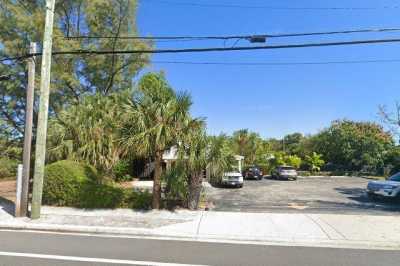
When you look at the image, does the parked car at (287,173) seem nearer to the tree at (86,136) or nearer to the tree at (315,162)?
the tree at (315,162)

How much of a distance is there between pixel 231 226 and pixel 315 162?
3274 centimetres

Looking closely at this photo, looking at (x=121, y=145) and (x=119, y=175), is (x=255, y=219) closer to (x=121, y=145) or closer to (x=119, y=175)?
(x=121, y=145)

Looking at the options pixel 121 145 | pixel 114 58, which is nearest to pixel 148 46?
pixel 114 58

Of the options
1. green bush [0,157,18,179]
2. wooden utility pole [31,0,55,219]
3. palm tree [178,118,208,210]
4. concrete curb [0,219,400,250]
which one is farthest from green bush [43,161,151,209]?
green bush [0,157,18,179]

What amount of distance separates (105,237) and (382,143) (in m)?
37.0

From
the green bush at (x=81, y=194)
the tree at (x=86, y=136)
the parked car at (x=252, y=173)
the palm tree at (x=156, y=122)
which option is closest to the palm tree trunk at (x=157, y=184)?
the palm tree at (x=156, y=122)

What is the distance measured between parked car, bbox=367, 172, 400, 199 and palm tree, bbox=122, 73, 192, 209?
9.84 metres

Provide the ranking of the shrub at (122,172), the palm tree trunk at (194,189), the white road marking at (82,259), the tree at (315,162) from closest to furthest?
the white road marking at (82,259) < the palm tree trunk at (194,189) < the shrub at (122,172) < the tree at (315,162)

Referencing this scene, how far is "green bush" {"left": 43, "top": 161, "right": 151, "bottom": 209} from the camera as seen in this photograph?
35.3ft

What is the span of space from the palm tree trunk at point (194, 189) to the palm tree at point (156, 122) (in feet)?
3.51

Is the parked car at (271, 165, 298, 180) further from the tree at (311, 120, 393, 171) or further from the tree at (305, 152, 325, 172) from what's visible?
the tree at (311, 120, 393, 171)

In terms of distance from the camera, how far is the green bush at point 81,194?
424 inches

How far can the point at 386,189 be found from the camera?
→ 46.0ft

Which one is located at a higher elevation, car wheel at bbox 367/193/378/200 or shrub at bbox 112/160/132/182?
shrub at bbox 112/160/132/182
